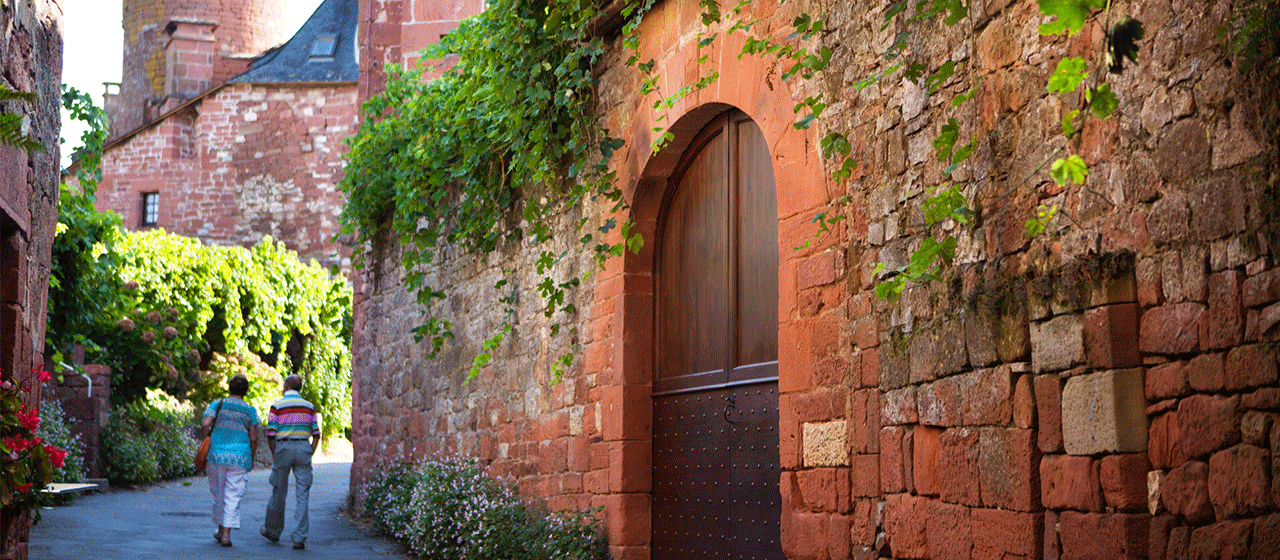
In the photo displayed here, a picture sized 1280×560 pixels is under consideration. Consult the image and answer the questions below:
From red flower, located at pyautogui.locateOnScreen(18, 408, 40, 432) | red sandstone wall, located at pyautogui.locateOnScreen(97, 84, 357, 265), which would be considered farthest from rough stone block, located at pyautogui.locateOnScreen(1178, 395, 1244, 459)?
red sandstone wall, located at pyautogui.locateOnScreen(97, 84, 357, 265)

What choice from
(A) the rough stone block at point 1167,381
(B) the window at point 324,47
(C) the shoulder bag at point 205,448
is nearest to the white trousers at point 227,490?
(C) the shoulder bag at point 205,448

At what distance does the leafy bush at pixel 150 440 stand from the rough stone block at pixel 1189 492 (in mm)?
12430

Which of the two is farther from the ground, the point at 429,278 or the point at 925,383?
the point at 429,278

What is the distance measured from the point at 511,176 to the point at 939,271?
437 cm

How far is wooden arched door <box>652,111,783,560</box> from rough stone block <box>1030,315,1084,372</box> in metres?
1.81

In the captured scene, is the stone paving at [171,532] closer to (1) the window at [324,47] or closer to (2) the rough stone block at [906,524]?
(2) the rough stone block at [906,524]

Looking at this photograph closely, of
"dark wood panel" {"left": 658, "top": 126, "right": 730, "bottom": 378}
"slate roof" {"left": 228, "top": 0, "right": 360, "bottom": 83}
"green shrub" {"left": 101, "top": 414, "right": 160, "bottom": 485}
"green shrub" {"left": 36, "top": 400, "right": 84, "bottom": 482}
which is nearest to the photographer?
"dark wood panel" {"left": 658, "top": 126, "right": 730, "bottom": 378}

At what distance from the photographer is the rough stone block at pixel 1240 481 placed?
263 cm

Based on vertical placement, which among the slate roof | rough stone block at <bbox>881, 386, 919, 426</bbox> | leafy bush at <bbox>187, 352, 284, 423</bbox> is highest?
the slate roof

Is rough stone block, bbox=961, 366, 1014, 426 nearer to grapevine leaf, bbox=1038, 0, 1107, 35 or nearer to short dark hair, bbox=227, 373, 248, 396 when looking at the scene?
grapevine leaf, bbox=1038, 0, 1107, 35

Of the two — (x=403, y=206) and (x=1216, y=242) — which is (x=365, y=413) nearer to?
(x=403, y=206)

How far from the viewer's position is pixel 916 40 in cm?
398

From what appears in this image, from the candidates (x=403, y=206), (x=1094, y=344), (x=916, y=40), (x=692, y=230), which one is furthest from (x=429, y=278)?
(x=1094, y=344)

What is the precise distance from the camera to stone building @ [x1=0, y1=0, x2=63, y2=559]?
5.72 m
